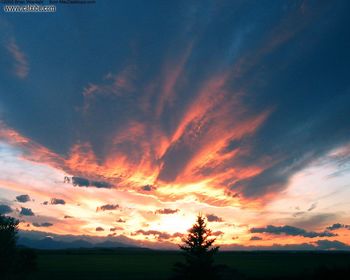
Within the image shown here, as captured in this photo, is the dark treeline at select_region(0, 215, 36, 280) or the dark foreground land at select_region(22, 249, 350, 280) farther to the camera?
the dark foreground land at select_region(22, 249, 350, 280)

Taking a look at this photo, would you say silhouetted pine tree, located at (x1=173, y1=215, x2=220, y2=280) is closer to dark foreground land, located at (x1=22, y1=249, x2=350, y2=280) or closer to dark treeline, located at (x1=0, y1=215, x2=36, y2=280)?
dark foreground land, located at (x1=22, y1=249, x2=350, y2=280)

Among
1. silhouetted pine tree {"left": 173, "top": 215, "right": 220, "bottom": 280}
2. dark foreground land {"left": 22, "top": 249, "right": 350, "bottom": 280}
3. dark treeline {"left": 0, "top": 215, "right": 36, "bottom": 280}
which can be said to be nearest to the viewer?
silhouetted pine tree {"left": 173, "top": 215, "right": 220, "bottom": 280}

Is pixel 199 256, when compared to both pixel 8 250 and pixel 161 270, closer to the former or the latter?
pixel 8 250

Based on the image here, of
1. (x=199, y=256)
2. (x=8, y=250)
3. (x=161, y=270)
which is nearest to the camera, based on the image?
(x=199, y=256)

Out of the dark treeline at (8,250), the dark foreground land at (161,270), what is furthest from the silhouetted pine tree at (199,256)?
the dark treeline at (8,250)

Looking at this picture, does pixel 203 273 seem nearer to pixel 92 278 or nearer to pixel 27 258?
pixel 27 258

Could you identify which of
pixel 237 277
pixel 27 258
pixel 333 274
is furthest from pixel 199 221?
pixel 27 258

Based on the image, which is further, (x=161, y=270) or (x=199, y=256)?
(x=161, y=270)

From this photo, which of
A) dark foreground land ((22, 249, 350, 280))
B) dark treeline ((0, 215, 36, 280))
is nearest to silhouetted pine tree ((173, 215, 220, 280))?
dark foreground land ((22, 249, 350, 280))

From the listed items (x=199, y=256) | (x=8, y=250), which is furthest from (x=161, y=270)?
(x=199, y=256)

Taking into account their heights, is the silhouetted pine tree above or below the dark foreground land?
below

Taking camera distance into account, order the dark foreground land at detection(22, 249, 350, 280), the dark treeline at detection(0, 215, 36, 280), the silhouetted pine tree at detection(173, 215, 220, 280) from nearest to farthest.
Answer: the silhouetted pine tree at detection(173, 215, 220, 280) < the dark treeline at detection(0, 215, 36, 280) < the dark foreground land at detection(22, 249, 350, 280)

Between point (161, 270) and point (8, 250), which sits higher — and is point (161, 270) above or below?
above

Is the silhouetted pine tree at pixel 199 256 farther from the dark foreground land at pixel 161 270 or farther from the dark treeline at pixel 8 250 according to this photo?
the dark treeline at pixel 8 250
